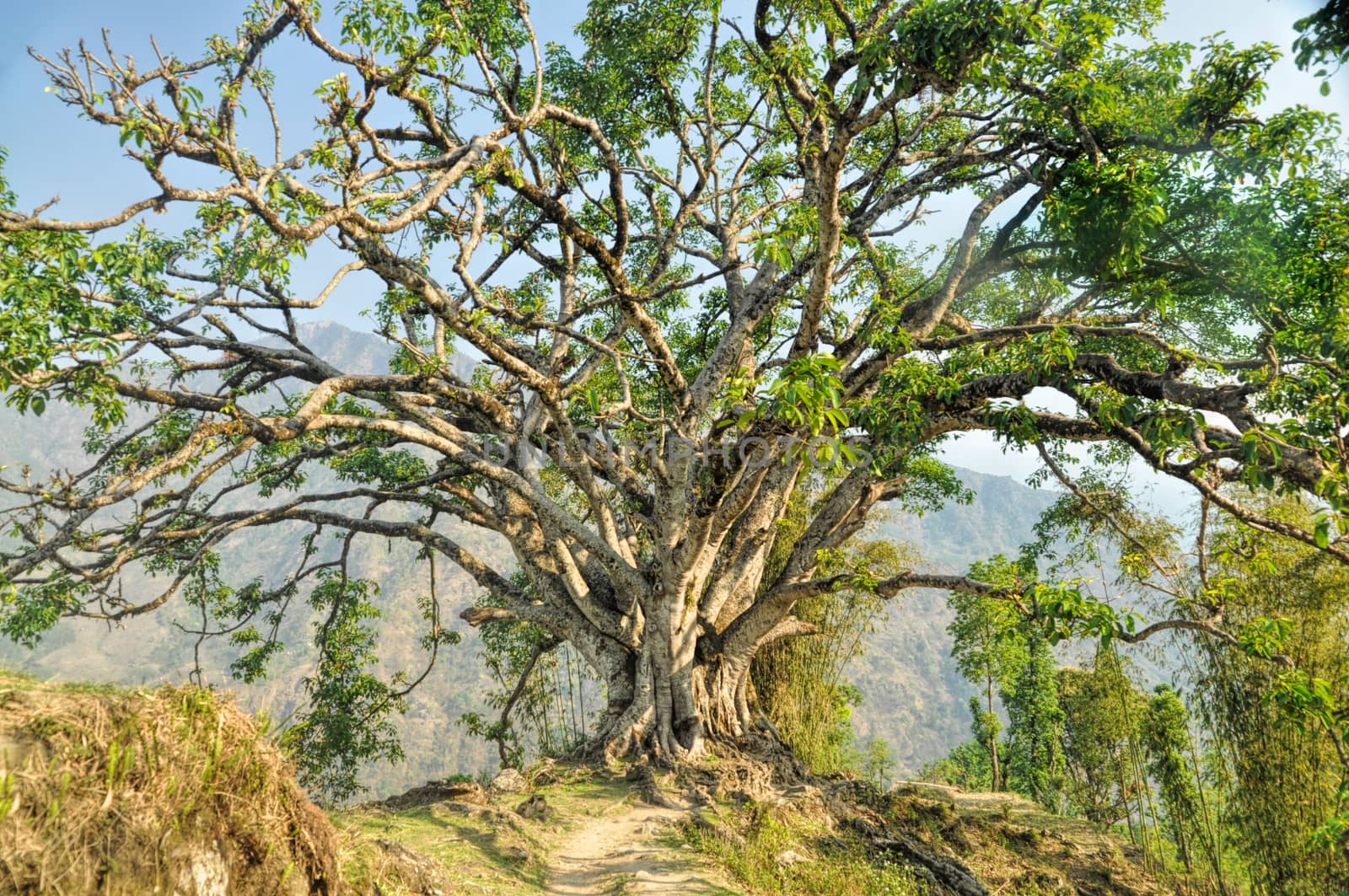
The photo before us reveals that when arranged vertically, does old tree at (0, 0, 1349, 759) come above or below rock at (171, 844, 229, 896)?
above

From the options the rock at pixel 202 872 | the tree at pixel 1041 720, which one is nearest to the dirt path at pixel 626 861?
the rock at pixel 202 872

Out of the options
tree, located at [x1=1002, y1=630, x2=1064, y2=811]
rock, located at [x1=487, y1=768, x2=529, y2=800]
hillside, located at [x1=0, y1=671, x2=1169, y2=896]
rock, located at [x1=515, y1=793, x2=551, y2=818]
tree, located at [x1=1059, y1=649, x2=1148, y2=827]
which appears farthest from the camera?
tree, located at [x1=1002, y1=630, x2=1064, y2=811]

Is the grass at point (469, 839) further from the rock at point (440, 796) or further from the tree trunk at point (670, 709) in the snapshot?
the tree trunk at point (670, 709)

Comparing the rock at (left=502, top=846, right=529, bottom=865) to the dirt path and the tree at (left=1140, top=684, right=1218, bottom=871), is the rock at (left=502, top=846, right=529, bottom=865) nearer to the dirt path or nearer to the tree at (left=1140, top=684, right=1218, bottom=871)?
the dirt path

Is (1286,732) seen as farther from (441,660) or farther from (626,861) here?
(441,660)

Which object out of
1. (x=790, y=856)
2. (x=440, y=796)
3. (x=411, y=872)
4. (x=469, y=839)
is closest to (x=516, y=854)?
(x=469, y=839)

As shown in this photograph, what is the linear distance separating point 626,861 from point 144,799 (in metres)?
4.62

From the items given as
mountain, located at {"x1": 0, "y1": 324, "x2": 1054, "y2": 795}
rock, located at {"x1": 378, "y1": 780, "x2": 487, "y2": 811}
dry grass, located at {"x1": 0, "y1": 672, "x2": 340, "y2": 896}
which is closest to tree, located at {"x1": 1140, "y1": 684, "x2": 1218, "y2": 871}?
rock, located at {"x1": 378, "y1": 780, "x2": 487, "y2": 811}

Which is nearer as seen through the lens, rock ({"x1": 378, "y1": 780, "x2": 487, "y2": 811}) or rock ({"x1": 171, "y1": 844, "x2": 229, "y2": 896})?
rock ({"x1": 171, "y1": 844, "x2": 229, "y2": 896})

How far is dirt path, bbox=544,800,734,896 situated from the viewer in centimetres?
551

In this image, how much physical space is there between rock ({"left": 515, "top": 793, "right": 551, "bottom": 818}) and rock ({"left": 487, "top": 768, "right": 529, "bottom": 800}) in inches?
26.3

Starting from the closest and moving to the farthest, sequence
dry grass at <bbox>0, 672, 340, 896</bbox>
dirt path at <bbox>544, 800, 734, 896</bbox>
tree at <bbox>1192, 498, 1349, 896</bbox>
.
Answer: dry grass at <bbox>0, 672, 340, 896</bbox> → dirt path at <bbox>544, 800, 734, 896</bbox> → tree at <bbox>1192, 498, 1349, 896</bbox>

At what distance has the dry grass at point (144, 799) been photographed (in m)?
2.22

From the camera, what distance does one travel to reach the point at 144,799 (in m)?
2.52
